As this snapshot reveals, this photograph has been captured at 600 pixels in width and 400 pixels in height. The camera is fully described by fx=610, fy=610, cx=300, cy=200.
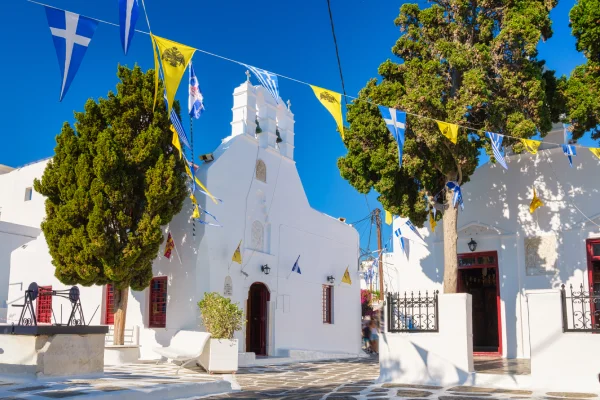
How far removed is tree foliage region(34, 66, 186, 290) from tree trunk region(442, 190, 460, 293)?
6226 mm

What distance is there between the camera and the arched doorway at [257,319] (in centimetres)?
Result: 1731

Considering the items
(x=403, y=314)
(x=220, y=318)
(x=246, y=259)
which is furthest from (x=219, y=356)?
(x=246, y=259)

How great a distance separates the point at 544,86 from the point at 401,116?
3157 millimetres

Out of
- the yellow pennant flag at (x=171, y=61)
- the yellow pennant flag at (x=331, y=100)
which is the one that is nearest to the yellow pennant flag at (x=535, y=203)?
the yellow pennant flag at (x=331, y=100)

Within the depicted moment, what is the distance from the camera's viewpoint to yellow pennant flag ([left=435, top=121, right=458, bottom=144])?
10477 mm

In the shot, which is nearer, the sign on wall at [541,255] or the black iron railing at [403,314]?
the black iron railing at [403,314]

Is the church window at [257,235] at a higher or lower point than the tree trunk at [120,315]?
higher

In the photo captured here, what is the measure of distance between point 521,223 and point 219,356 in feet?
23.3

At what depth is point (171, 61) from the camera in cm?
820

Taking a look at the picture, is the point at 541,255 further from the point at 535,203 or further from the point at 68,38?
the point at 68,38

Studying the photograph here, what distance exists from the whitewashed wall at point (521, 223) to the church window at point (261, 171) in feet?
18.2

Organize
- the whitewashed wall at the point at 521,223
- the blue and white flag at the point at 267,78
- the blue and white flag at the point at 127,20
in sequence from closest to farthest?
the blue and white flag at the point at 127,20, the blue and white flag at the point at 267,78, the whitewashed wall at the point at 521,223

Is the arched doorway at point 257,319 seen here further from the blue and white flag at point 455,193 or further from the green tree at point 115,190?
the blue and white flag at point 455,193

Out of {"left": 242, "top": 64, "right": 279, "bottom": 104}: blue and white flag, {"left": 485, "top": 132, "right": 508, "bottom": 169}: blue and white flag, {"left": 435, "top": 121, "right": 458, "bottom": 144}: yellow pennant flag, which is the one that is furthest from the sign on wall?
{"left": 242, "top": 64, "right": 279, "bottom": 104}: blue and white flag
